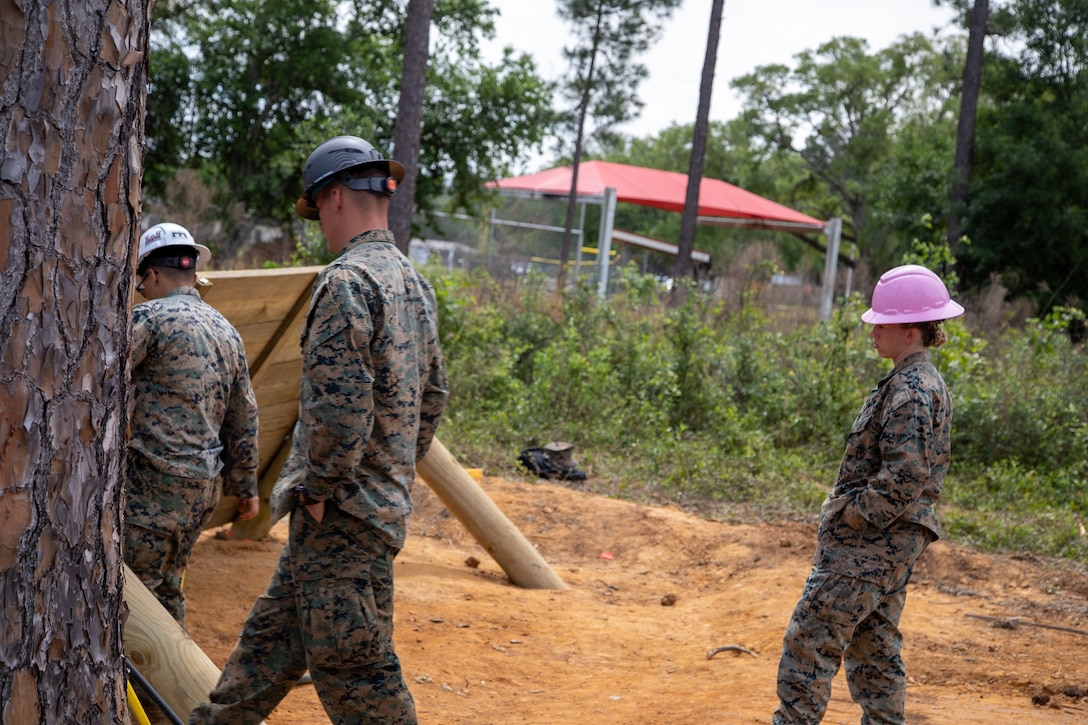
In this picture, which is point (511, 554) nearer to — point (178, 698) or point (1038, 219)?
point (178, 698)

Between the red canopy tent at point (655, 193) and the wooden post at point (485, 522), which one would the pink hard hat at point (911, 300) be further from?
the red canopy tent at point (655, 193)

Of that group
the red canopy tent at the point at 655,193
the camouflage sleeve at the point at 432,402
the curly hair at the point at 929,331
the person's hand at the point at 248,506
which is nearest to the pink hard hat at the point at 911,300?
the curly hair at the point at 929,331

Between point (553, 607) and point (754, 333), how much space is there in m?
8.20

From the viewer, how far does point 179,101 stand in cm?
2197

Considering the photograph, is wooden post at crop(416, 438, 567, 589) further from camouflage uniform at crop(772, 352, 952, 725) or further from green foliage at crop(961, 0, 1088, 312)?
green foliage at crop(961, 0, 1088, 312)

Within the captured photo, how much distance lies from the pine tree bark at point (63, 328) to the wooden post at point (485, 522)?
4.07 meters

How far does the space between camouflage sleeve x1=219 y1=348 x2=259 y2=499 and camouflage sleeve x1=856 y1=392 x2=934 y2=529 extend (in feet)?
8.02

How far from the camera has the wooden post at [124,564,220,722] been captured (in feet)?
11.5

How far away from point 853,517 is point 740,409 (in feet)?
27.8

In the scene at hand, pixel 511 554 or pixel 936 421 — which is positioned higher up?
pixel 936 421


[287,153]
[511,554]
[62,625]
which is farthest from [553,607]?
[287,153]

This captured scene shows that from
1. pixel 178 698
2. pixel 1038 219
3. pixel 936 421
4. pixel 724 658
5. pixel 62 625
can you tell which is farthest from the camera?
pixel 1038 219

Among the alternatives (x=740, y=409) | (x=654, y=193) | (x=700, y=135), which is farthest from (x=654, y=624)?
(x=654, y=193)

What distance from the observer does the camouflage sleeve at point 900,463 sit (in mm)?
3615
